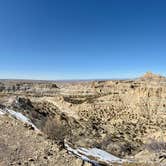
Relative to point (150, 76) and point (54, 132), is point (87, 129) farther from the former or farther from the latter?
point (150, 76)

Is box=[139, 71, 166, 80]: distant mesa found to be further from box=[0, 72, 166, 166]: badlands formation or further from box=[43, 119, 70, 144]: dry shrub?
box=[43, 119, 70, 144]: dry shrub

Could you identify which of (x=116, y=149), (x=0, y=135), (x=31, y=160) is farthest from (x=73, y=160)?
(x=116, y=149)

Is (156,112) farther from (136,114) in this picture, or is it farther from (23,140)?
(23,140)

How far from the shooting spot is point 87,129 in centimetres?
3378

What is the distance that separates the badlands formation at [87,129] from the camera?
29.1 feet

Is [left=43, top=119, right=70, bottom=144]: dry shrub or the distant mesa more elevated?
the distant mesa

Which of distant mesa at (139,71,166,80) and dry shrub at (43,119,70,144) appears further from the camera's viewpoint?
distant mesa at (139,71,166,80)

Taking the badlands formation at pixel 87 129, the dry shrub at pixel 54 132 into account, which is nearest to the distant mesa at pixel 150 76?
the badlands formation at pixel 87 129

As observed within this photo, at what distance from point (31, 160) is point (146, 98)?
59831 millimetres

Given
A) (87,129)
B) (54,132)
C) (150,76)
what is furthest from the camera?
(150,76)

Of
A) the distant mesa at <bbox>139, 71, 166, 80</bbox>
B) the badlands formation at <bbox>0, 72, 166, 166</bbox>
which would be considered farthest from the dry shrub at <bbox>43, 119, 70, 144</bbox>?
the distant mesa at <bbox>139, 71, 166, 80</bbox>

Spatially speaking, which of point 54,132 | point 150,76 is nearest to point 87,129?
point 54,132

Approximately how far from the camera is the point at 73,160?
8312 mm

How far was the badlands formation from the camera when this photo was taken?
8875 millimetres
